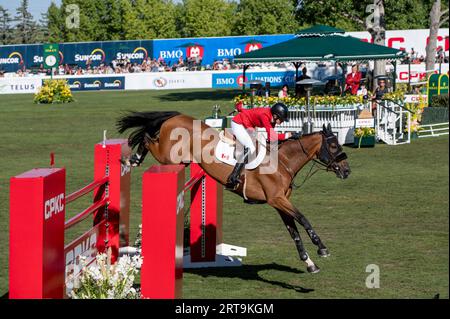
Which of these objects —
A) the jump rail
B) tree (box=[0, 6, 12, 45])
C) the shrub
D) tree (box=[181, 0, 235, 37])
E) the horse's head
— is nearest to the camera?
the jump rail

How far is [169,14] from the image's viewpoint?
7762 cm

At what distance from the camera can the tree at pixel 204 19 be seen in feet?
259

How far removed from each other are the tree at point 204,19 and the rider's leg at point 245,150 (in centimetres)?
6909

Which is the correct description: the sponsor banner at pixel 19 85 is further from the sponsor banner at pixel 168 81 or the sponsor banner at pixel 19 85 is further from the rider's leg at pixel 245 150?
the rider's leg at pixel 245 150

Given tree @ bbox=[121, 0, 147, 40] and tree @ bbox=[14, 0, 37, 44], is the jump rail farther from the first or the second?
tree @ bbox=[121, 0, 147, 40]

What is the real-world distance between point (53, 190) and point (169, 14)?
73.3m

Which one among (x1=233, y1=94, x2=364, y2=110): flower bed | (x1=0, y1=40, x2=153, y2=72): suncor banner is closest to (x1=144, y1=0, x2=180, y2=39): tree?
(x1=0, y1=40, x2=153, y2=72): suncor banner

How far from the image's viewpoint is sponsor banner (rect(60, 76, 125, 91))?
175ft

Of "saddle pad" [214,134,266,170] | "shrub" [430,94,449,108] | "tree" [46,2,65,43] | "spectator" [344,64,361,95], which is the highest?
"tree" [46,2,65,43]

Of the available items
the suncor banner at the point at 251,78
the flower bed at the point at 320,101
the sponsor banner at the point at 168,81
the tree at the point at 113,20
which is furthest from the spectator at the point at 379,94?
the tree at the point at 113,20

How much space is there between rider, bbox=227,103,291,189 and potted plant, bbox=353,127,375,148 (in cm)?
1332

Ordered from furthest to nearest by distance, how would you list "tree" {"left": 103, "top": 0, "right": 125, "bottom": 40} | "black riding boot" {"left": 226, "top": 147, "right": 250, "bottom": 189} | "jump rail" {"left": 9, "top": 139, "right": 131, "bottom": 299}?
"tree" {"left": 103, "top": 0, "right": 125, "bottom": 40} < "black riding boot" {"left": 226, "top": 147, "right": 250, "bottom": 189} < "jump rail" {"left": 9, "top": 139, "right": 131, "bottom": 299}
